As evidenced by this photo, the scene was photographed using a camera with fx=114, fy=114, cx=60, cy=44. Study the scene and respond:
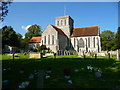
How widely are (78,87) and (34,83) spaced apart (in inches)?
70.2

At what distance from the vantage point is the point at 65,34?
1834 inches

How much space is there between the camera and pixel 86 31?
1748 inches

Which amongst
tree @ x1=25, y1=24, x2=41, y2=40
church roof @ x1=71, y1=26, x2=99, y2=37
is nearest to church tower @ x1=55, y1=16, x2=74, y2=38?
church roof @ x1=71, y1=26, x2=99, y2=37

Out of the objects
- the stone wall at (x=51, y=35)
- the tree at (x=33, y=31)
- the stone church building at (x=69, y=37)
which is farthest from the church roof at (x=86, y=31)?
the tree at (x=33, y=31)

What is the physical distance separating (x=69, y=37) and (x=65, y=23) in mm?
6497

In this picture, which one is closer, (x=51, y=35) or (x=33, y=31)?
(x=51, y=35)

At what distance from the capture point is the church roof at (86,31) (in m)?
42.5

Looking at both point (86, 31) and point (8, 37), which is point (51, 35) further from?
point (8, 37)

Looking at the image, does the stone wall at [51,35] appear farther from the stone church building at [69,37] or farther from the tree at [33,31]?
the tree at [33,31]

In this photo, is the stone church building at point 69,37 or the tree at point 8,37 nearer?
the tree at point 8,37

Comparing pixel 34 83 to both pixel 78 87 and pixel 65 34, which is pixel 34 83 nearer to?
pixel 78 87

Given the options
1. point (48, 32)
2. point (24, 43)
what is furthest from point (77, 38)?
point (24, 43)

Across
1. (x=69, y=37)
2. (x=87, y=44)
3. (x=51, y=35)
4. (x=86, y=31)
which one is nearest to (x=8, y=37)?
(x=51, y=35)

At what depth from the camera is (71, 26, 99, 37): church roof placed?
4252cm
